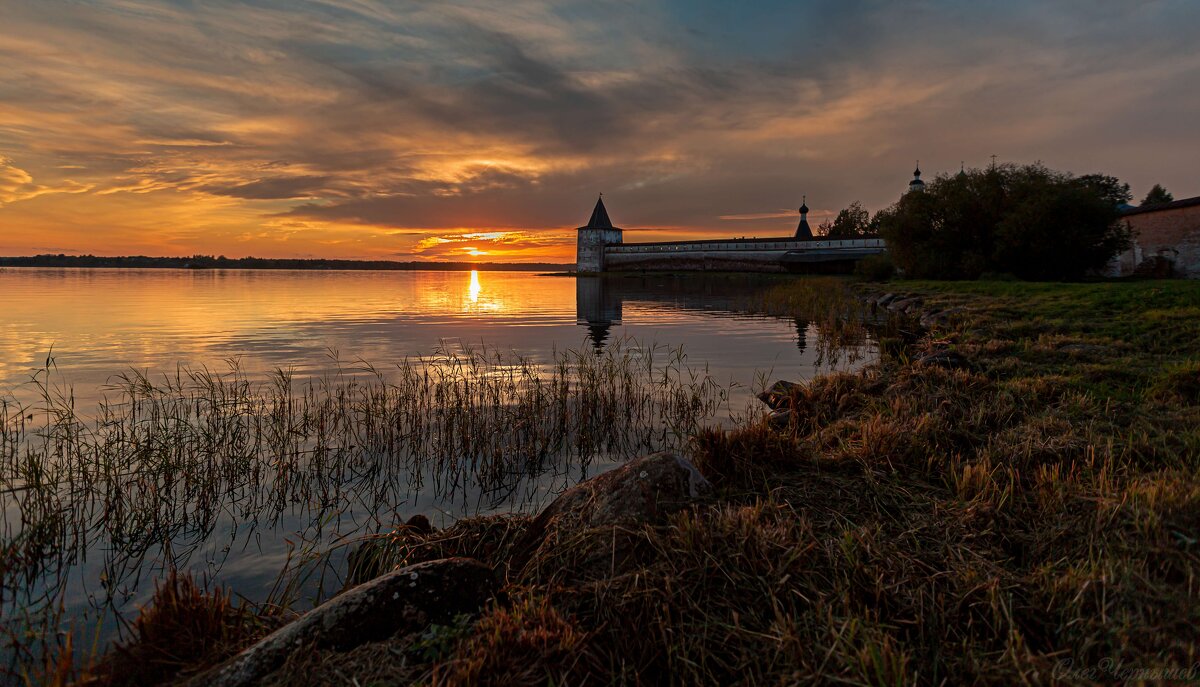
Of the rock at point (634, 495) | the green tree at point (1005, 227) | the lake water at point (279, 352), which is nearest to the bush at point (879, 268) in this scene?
the green tree at point (1005, 227)

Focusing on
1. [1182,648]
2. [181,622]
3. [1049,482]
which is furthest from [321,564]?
[1049,482]

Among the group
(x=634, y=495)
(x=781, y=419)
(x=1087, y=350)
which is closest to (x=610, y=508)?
(x=634, y=495)

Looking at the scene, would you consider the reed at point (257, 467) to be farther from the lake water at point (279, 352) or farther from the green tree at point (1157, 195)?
the green tree at point (1157, 195)

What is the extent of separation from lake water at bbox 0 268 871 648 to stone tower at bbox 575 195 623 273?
54993 millimetres

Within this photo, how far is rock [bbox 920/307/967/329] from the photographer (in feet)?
58.3

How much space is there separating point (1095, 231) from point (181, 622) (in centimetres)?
4096

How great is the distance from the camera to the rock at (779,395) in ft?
29.4

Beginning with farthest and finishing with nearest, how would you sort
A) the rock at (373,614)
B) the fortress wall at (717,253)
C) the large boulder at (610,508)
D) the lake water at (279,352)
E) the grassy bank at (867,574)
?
the fortress wall at (717,253) < the lake water at (279,352) < the large boulder at (610,508) < the rock at (373,614) < the grassy bank at (867,574)

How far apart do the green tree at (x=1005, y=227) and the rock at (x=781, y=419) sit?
103 feet

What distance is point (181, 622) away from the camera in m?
3.11

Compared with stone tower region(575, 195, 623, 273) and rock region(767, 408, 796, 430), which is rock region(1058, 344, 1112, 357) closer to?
rock region(767, 408, 796, 430)

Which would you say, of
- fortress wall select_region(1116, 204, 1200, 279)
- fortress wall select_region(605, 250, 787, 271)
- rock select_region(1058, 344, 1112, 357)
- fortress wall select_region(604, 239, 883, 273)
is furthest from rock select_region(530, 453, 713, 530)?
fortress wall select_region(605, 250, 787, 271)

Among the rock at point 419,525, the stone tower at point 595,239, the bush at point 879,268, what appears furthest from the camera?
the stone tower at point 595,239

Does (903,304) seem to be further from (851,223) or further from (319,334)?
(851,223)
